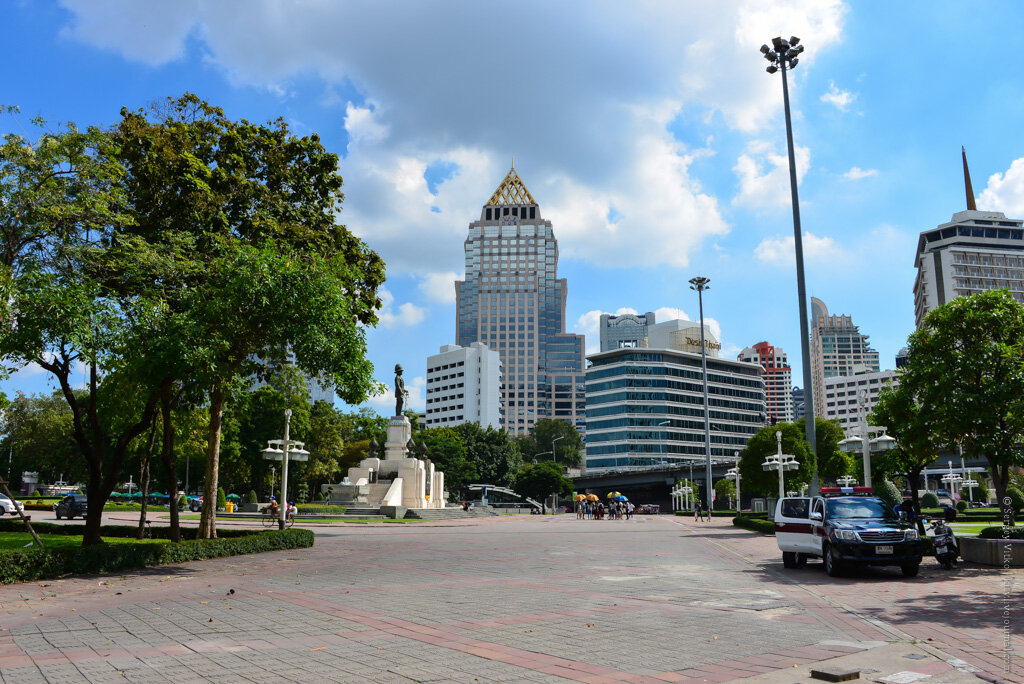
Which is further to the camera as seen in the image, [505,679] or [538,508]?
[538,508]

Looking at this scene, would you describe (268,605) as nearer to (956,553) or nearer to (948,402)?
(956,553)

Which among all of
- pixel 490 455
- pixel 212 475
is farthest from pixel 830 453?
pixel 212 475

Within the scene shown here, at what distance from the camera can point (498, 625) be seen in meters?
8.92

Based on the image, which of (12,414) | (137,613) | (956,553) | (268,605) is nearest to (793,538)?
(956,553)

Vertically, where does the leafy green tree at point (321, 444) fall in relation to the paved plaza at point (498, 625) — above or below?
above

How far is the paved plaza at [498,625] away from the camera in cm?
656

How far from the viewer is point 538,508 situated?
86.2 metres

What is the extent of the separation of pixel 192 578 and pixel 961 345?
58.4ft

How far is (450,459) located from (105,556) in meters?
69.1

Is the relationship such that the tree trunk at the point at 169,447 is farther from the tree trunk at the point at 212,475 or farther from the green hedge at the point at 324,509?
the green hedge at the point at 324,509

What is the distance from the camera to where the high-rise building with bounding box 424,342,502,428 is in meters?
175

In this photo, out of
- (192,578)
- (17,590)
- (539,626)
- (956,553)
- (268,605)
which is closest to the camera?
(539,626)

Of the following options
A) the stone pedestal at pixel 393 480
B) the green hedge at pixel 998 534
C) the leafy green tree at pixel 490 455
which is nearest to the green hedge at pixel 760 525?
the green hedge at pixel 998 534

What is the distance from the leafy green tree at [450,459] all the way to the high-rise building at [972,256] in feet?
336
